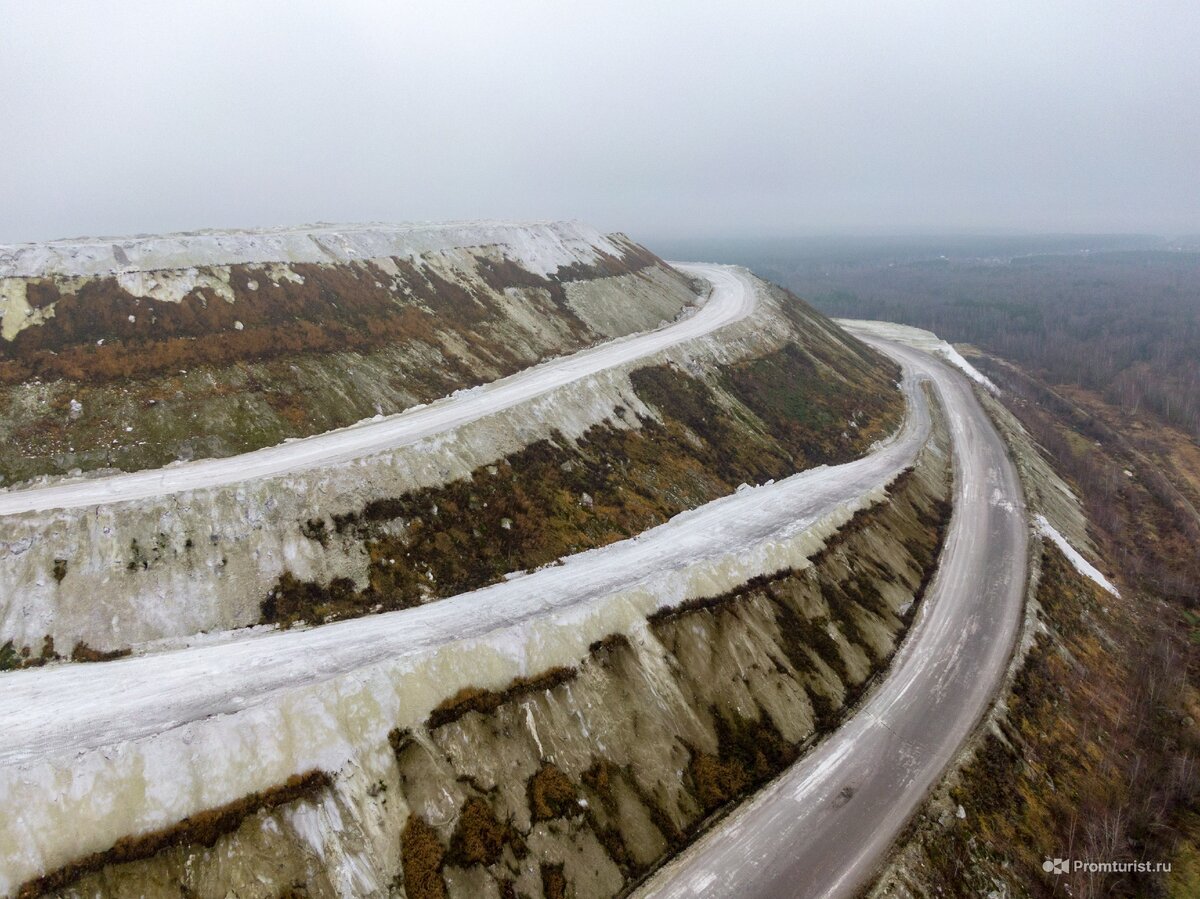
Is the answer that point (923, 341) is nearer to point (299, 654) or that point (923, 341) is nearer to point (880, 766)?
point (880, 766)

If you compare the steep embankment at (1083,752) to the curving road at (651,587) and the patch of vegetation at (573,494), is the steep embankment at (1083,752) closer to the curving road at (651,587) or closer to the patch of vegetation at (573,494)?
the curving road at (651,587)

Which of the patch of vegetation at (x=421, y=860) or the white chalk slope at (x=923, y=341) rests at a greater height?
the white chalk slope at (x=923, y=341)

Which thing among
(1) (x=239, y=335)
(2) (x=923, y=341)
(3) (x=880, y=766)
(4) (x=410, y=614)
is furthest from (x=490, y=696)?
(2) (x=923, y=341)

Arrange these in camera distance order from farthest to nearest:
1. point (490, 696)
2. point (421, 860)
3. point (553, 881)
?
1. point (490, 696)
2. point (553, 881)
3. point (421, 860)

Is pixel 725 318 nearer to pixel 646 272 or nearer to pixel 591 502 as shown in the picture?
pixel 646 272

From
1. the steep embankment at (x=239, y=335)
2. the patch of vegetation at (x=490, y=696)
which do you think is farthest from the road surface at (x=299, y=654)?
the steep embankment at (x=239, y=335)


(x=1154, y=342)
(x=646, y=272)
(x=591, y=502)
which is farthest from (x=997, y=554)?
(x=1154, y=342)
